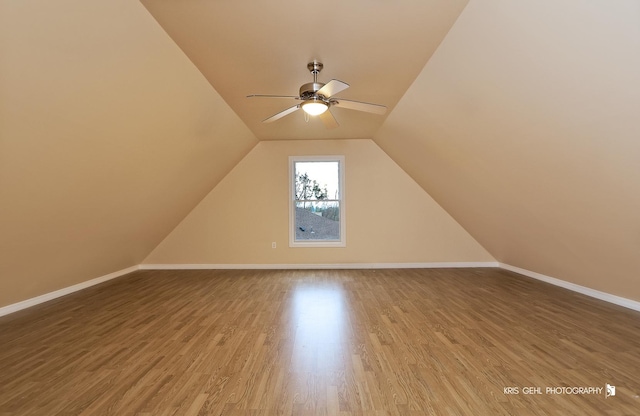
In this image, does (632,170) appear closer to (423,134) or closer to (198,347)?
(423,134)

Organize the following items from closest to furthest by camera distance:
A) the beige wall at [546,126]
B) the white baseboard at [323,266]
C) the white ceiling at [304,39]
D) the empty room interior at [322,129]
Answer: the beige wall at [546,126]
the empty room interior at [322,129]
the white ceiling at [304,39]
the white baseboard at [323,266]

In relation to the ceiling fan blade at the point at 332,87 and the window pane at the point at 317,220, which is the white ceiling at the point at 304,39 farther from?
the window pane at the point at 317,220

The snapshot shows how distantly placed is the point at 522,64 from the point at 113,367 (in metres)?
3.78

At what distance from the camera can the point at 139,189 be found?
4.21 m

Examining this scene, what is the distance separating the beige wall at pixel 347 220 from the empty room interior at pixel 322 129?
0.88 metres

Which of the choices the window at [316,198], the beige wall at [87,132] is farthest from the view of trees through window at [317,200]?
the beige wall at [87,132]

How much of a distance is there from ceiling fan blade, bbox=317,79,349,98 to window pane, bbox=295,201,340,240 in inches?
151

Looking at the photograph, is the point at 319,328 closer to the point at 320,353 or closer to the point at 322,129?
the point at 320,353

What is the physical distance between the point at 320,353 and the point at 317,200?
159 inches

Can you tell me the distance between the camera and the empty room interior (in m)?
2.05

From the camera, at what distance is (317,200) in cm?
654

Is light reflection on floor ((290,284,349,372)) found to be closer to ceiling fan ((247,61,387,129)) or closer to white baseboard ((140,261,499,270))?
white baseboard ((140,261,499,270))

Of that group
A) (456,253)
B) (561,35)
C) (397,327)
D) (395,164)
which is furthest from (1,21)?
(456,253)

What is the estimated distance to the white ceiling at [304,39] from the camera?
2328mm
